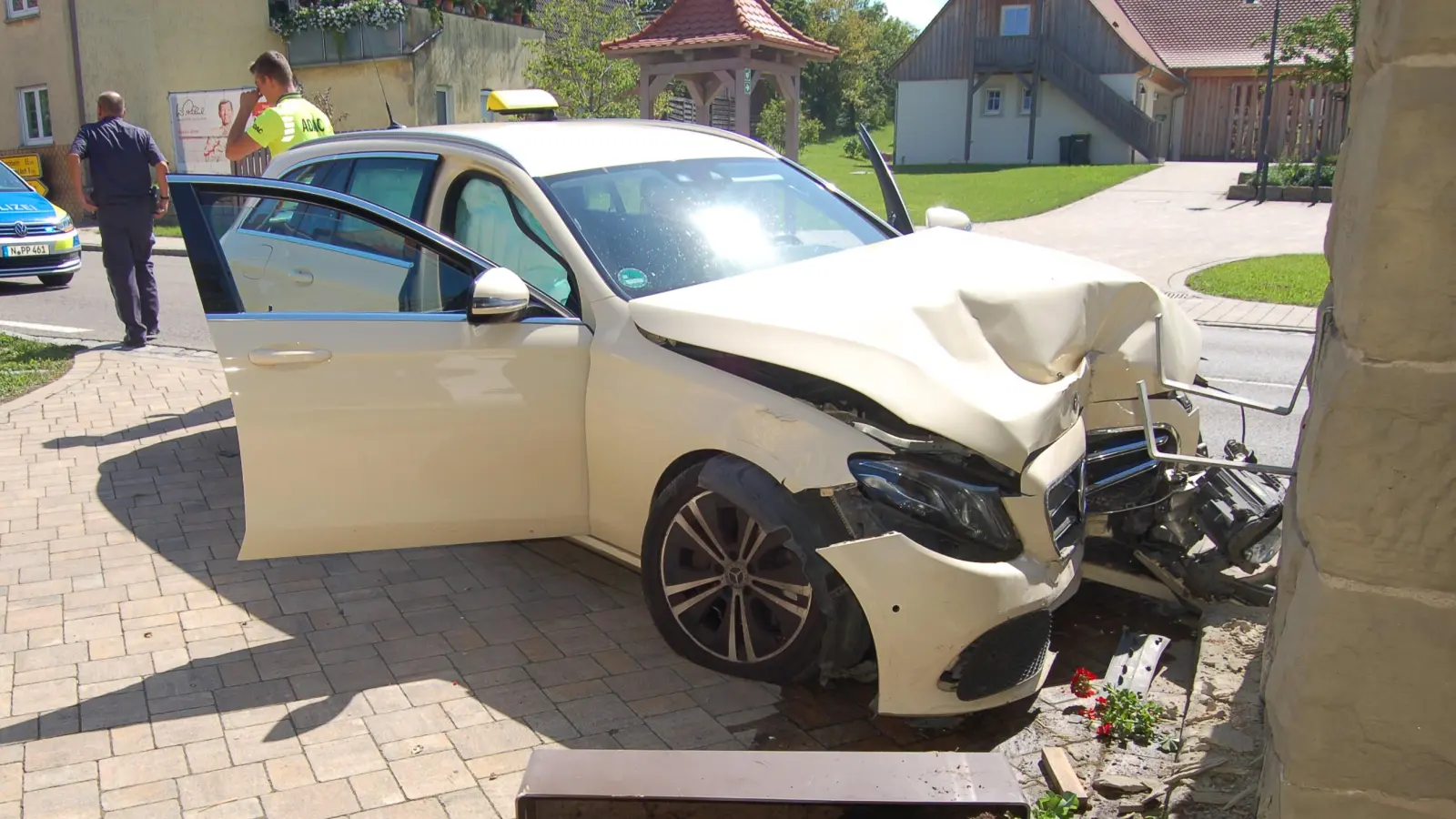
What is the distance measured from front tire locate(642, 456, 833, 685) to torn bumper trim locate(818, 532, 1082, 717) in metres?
0.23

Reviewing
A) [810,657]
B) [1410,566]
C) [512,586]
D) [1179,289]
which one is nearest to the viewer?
[1410,566]

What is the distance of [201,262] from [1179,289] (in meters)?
12.7

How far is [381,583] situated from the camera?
501 cm

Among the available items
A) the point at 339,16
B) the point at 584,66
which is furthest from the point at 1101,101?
the point at 339,16

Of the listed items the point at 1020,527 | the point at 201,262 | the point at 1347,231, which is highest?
the point at 1347,231

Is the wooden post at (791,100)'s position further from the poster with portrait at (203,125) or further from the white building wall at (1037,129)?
the white building wall at (1037,129)

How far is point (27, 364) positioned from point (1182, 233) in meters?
17.5

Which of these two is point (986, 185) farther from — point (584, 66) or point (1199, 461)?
point (1199, 461)

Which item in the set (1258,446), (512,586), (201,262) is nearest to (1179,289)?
(1258,446)

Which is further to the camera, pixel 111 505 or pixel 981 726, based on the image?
pixel 111 505

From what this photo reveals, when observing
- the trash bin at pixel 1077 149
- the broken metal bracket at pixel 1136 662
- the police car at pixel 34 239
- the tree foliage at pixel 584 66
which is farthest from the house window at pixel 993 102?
the broken metal bracket at pixel 1136 662

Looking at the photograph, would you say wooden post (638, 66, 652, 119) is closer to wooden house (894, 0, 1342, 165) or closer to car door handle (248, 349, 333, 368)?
car door handle (248, 349, 333, 368)

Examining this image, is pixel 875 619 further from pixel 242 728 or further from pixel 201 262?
pixel 201 262

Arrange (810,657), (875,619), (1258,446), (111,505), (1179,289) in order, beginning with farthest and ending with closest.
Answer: (1179,289)
(1258,446)
(111,505)
(810,657)
(875,619)
